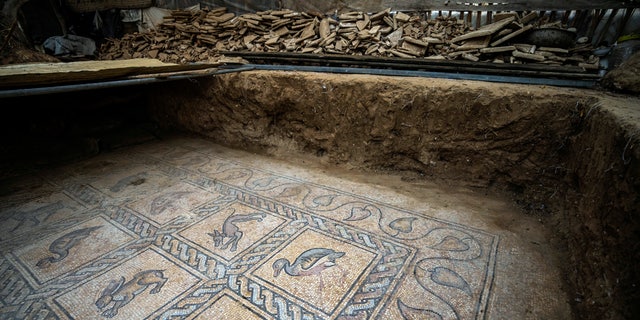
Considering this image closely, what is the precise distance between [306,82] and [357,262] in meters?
2.10

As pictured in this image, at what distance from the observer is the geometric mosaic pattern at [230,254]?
163cm

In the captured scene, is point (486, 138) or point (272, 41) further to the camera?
point (272, 41)

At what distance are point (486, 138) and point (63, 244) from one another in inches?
139

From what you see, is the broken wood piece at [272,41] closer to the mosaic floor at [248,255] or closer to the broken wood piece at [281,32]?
the broken wood piece at [281,32]

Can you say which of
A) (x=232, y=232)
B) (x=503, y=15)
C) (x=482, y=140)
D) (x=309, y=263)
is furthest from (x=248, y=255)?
(x=503, y=15)

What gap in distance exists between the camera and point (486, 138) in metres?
2.61

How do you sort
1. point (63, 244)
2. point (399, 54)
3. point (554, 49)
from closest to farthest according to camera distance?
point (63, 244) → point (554, 49) → point (399, 54)

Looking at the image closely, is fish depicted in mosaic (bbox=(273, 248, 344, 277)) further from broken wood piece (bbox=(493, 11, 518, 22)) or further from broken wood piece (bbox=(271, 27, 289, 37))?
broken wood piece (bbox=(271, 27, 289, 37))

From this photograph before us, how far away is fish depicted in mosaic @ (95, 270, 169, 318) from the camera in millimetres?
1637

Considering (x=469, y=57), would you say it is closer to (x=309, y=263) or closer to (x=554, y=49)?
(x=554, y=49)

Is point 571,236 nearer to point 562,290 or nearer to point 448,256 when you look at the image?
point 562,290

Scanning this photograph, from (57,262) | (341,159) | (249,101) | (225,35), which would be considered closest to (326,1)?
(225,35)

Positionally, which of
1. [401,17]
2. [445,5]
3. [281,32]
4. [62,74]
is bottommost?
[62,74]

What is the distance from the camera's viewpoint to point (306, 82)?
328 centimetres
